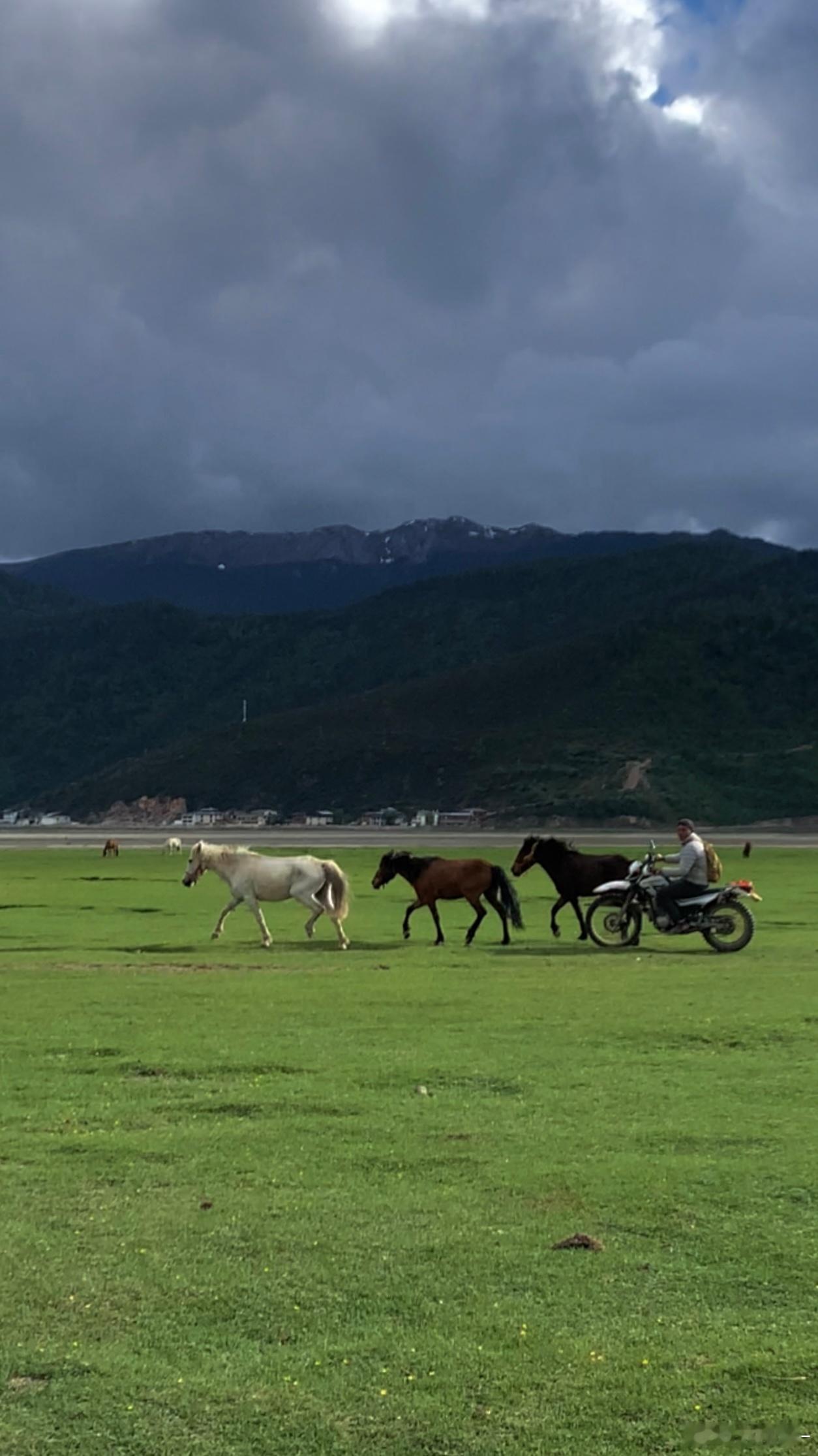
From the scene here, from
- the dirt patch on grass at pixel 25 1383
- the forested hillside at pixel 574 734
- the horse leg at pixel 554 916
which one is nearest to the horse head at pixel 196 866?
the horse leg at pixel 554 916

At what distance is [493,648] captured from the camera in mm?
199750

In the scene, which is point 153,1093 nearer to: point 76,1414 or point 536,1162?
point 536,1162

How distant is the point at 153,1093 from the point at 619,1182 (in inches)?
164

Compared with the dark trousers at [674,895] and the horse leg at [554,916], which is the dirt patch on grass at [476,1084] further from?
the horse leg at [554,916]

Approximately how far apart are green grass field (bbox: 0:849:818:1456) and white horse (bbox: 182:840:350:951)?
713 cm

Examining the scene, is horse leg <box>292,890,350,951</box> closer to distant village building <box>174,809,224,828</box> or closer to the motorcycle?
the motorcycle

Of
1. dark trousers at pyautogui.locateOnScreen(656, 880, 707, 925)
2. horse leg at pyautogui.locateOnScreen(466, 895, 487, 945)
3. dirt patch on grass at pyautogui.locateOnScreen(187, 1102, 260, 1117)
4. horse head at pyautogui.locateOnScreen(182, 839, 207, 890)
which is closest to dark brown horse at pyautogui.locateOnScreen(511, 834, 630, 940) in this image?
horse leg at pyautogui.locateOnScreen(466, 895, 487, 945)

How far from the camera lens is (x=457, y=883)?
23625 mm

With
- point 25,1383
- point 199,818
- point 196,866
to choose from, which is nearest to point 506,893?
point 196,866

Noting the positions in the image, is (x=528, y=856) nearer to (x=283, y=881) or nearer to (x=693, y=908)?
(x=693, y=908)

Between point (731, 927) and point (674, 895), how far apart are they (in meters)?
1.07

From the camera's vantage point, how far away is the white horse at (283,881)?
23.0m

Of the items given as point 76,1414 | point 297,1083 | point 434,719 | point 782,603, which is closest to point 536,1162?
point 297,1083

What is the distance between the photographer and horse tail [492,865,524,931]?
23422 millimetres
